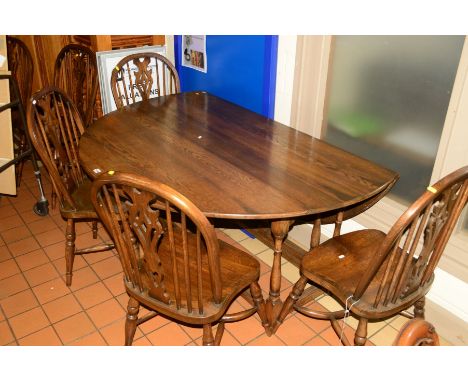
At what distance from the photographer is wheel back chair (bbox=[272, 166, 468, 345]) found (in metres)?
1.45

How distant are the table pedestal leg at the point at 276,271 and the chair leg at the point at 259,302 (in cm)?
3

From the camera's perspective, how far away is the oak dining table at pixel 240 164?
1692 millimetres

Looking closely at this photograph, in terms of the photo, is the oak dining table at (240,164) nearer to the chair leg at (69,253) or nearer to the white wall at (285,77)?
the white wall at (285,77)

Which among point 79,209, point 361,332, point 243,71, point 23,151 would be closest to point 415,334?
point 361,332

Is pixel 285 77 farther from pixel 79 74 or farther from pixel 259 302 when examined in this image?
pixel 79 74

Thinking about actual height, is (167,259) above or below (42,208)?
above

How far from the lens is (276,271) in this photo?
1.97m

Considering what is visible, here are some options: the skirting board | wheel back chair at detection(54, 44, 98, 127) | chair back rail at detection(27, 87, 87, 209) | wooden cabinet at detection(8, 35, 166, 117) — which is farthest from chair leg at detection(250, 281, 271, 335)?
wooden cabinet at detection(8, 35, 166, 117)

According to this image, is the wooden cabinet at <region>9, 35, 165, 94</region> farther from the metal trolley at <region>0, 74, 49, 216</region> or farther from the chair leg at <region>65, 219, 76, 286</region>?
the chair leg at <region>65, 219, 76, 286</region>

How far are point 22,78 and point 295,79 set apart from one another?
1994mm

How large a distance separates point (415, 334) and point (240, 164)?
1.22 metres

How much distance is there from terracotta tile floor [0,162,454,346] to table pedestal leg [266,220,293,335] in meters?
0.16

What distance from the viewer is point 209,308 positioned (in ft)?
5.41

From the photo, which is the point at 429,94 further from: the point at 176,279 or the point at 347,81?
the point at 176,279
